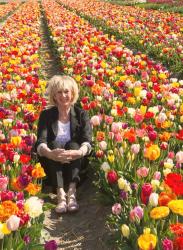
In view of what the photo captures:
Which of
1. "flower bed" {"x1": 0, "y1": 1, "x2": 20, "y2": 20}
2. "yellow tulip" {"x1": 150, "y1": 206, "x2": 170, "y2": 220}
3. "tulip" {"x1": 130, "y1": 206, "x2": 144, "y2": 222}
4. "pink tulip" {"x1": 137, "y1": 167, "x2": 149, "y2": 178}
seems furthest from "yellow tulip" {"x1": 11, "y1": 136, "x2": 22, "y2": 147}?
"flower bed" {"x1": 0, "y1": 1, "x2": 20, "y2": 20}

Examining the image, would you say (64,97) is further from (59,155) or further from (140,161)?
(140,161)

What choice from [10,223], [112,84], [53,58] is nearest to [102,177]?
[10,223]

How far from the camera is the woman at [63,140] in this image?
4.38m

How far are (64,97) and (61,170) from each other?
75cm

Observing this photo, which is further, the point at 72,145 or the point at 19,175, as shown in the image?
the point at 72,145

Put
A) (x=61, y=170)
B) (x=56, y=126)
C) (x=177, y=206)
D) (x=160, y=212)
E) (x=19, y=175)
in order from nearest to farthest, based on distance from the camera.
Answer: (x=177, y=206) < (x=160, y=212) < (x=19, y=175) < (x=61, y=170) < (x=56, y=126)

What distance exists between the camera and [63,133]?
484 centimetres

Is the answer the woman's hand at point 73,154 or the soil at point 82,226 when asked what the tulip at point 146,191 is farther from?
the woman's hand at point 73,154

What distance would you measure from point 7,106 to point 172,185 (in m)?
4.02

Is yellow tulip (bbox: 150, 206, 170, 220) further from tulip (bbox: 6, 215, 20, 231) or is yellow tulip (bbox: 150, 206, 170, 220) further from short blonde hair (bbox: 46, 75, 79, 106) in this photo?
short blonde hair (bbox: 46, 75, 79, 106)

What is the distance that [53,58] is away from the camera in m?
12.8

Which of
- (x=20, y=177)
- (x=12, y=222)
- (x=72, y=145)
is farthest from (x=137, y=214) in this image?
(x=72, y=145)

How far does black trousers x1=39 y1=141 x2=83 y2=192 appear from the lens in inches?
176

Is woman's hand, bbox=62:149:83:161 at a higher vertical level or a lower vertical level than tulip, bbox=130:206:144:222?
lower
